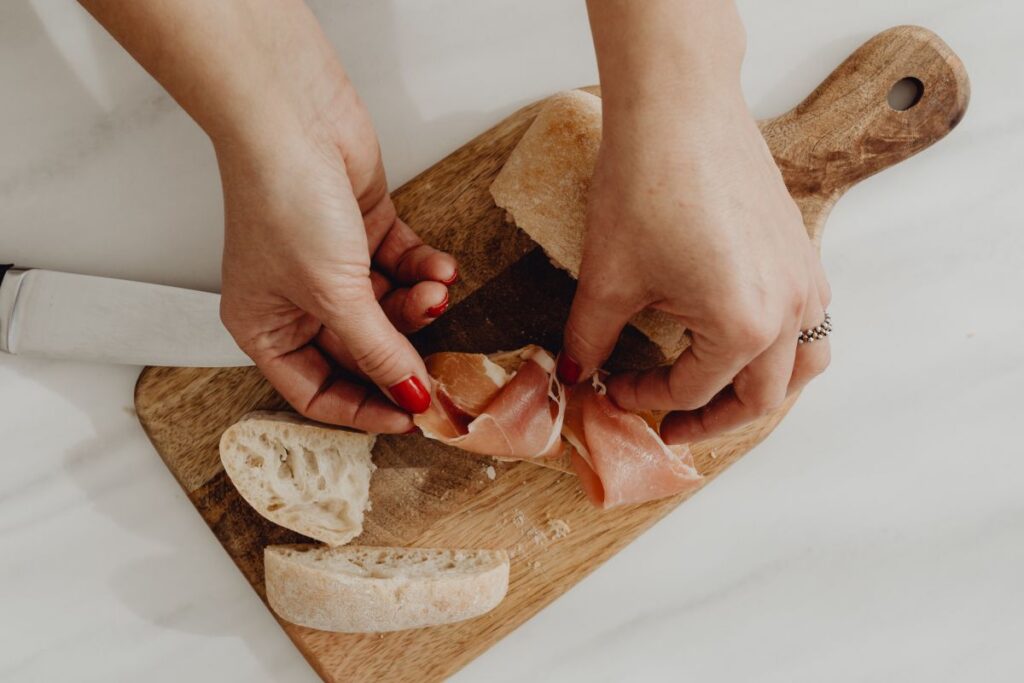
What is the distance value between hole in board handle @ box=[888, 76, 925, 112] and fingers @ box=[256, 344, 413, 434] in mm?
1444

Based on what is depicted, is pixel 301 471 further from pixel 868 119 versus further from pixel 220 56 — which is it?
pixel 868 119

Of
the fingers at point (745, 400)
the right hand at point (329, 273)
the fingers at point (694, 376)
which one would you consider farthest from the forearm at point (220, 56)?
the fingers at point (745, 400)

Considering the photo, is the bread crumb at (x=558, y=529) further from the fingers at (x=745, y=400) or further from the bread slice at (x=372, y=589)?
the fingers at (x=745, y=400)

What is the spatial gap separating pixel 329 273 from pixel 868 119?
4.41 feet

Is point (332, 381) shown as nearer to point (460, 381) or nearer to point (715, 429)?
point (460, 381)

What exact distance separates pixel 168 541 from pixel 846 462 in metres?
1.85

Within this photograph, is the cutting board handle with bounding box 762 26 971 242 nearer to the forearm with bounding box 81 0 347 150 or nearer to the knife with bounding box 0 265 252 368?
the forearm with bounding box 81 0 347 150

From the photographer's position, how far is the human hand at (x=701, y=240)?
128 centimetres

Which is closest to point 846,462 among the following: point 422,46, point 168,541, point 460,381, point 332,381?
point 460,381

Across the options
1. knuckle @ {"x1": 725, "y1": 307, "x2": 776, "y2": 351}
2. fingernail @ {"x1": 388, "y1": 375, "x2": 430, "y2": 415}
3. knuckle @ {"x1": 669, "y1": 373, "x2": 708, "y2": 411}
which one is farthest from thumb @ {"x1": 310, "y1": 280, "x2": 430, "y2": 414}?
knuckle @ {"x1": 725, "y1": 307, "x2": 776, "y2": 351}

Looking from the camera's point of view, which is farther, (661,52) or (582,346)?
(582,346)

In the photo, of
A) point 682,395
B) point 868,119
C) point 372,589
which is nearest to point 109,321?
point 372,589

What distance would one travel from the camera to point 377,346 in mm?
1506

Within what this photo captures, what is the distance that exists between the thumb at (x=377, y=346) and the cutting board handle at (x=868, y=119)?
1.02 metres
